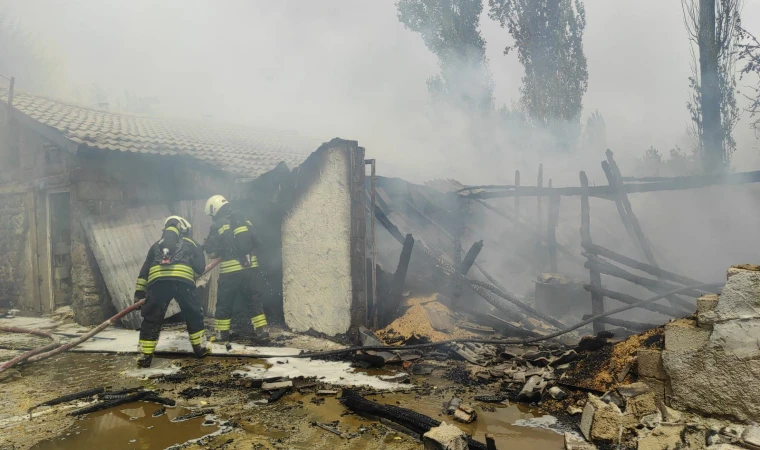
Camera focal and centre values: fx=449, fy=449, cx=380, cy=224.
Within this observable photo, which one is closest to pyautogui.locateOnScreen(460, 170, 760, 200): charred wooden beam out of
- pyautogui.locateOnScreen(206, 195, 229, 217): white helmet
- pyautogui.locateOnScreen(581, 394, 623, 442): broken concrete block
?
pyautogui.locateOnScreen(581, 394, 623, 442): broken concrete block

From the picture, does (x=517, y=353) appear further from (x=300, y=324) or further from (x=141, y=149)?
(x=141, y=149)

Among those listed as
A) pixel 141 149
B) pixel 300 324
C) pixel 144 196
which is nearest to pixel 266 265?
pixel 300 324

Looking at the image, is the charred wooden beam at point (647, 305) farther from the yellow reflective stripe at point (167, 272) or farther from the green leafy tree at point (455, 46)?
the green leafy tree at point (455, 46)

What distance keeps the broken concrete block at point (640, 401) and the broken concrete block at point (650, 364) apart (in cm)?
12

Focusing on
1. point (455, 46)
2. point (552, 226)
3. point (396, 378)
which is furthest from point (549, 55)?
point (396, 378)

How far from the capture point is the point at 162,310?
5.93m

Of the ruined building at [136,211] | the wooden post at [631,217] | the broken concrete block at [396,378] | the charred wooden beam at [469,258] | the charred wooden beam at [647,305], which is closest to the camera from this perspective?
the broken concrete block at [396,378]

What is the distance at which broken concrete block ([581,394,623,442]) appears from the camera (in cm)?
340

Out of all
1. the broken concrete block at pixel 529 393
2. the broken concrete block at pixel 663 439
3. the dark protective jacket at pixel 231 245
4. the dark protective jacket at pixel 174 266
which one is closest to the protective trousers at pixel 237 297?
the dark protective jacket at pixel 231 245

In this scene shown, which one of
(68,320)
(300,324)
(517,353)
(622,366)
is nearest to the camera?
(622,366)

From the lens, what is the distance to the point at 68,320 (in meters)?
9.31

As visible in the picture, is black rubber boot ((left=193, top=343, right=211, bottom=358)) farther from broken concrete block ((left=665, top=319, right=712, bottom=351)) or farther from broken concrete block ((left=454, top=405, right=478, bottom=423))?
broken concrete block ((left=665, top=319, right=712, bottom=351))

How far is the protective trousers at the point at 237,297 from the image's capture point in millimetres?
7070

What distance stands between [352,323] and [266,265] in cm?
264
